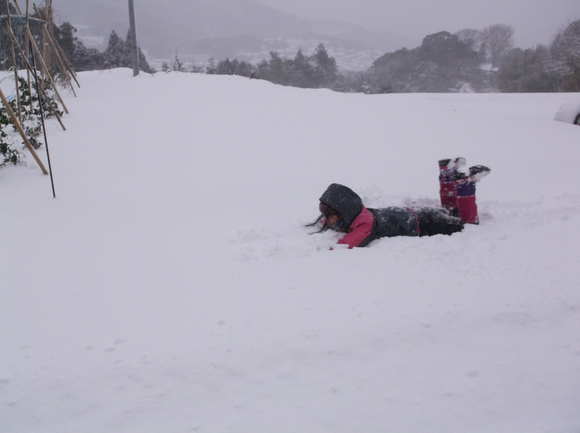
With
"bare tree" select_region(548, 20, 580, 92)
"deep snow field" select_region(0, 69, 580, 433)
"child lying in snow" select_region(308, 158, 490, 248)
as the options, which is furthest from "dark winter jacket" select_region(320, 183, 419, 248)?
"bare tree" select_region(548, 20, 580, 92)

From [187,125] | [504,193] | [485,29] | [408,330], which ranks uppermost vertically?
[485,29]

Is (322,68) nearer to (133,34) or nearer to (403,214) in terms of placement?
(133,34)

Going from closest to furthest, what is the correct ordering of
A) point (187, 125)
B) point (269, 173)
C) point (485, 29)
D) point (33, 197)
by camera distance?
point (33, 197) → point (269, 173) → point (187, 125) → point (485, 29)

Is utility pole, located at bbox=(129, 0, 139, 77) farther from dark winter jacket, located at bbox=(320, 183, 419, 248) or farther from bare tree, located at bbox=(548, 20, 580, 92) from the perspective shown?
bare tree, located at bbox=(548, 20, 580, 92)

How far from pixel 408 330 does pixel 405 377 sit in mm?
275

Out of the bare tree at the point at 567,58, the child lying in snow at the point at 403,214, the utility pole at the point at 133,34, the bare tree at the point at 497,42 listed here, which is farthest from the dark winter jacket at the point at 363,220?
the bare tree at the point at 497,42

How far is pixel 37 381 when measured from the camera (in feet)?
5.35

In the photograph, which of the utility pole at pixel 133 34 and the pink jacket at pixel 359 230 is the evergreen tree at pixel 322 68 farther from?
the pink jacket at pixel 359 230

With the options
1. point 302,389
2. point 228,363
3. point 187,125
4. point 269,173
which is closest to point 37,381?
point 228,363

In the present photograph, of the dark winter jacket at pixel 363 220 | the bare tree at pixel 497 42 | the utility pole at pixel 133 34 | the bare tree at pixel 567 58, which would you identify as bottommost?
the dark winter jacket at pixel 363 220

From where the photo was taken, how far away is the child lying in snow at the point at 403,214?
2.68m

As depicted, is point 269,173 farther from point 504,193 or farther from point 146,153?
point 504,193

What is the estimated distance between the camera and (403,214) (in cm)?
280

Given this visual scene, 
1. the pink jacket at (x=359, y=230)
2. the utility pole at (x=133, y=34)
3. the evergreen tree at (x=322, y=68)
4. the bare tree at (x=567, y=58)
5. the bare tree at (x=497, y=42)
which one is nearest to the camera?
the pink jacket at (x=359, y=230)
